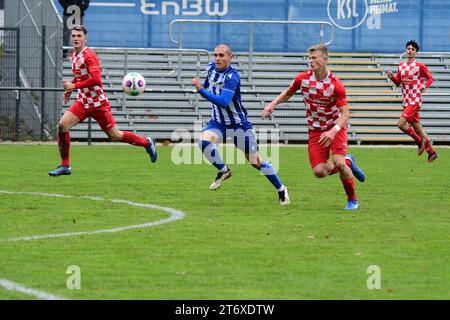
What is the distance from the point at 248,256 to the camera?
9164mm

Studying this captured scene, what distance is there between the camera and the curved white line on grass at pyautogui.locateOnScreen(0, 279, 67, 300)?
23.9 feet

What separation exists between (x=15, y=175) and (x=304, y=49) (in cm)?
1378

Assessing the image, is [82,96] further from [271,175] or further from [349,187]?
[349,187]

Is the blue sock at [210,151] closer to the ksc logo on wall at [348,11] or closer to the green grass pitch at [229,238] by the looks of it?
the green grass pitch at [229,238]

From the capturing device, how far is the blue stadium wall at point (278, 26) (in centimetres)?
2880

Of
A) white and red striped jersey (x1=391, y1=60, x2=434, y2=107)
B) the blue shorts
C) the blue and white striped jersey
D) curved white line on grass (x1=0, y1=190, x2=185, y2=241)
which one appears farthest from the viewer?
white and red striped jersey (x1=391, y1=60, x2=434, y2=107)

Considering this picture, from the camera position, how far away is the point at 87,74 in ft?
50.5

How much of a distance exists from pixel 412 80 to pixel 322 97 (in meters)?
9.65

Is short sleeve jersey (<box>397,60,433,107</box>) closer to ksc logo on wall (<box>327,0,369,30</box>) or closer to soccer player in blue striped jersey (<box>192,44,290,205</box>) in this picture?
ksc logo on wall (<box>327,0,369,30</box>)

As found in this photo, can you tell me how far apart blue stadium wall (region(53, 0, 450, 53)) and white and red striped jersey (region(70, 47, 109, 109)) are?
13.4 m

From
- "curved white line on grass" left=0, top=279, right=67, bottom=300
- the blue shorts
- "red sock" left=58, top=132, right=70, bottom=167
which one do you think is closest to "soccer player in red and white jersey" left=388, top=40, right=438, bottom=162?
the blue shorts

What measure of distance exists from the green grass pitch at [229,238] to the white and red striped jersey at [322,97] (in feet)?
3.34

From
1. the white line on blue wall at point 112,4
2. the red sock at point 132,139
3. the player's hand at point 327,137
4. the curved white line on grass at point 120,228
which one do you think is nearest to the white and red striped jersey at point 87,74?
the red sock at point 132,139
